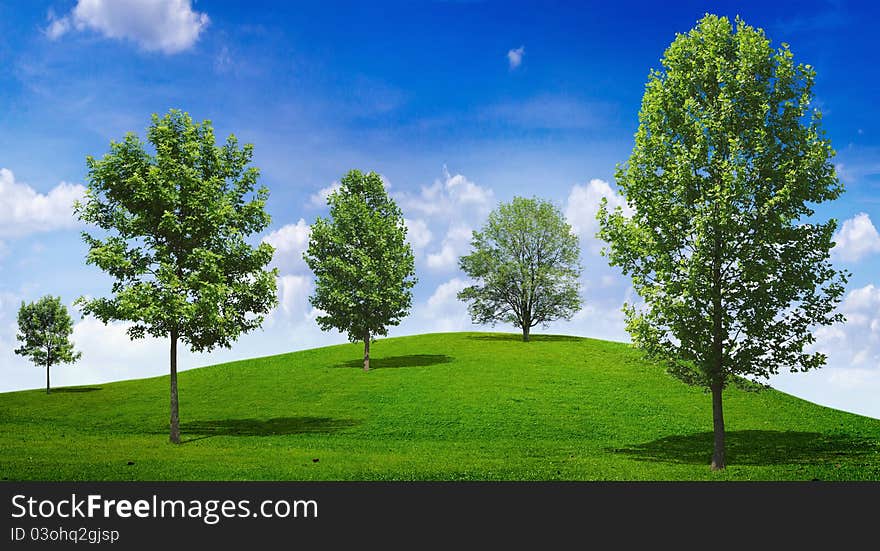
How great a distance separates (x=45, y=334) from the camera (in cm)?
6569

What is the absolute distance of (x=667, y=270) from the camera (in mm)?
26938

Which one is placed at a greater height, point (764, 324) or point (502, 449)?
point (764, 324)

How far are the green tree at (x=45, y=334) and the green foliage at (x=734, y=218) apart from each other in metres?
60.6

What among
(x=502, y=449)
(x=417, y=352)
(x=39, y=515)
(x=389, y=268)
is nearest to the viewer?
(x=39, y=515)

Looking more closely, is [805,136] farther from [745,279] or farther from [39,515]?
[39,515]

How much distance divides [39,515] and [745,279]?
82.7 ft

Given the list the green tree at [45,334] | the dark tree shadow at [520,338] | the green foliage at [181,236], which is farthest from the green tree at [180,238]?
the dark tree shadow at [520,338]

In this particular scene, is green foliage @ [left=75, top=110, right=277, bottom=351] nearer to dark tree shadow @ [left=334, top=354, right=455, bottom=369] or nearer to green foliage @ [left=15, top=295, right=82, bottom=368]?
dark tree shadow @ [left=334, top=354, right=455, bottom=369]

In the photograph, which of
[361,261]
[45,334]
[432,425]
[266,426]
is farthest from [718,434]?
[45,334]

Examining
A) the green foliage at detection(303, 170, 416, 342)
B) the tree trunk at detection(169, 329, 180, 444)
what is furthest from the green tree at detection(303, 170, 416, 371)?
the tree trunk at detection(169, 329, 180, 444)

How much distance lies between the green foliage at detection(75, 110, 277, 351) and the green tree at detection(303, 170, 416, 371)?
1995 cm

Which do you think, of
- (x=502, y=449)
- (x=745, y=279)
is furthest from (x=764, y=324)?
(x=502, y=449)

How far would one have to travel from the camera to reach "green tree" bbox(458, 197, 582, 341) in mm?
76875

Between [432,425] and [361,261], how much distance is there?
20599mm
